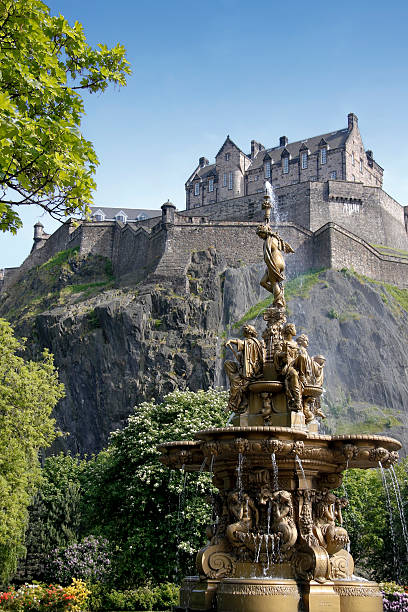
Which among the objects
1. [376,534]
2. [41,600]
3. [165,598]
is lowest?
[41,600]

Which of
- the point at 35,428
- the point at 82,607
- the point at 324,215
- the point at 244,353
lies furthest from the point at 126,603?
the point at 324,215

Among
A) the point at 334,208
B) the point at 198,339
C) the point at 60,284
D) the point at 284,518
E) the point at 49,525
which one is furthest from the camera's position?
the point at 60,284

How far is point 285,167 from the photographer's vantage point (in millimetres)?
83750

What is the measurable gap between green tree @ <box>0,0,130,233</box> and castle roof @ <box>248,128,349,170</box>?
245ft

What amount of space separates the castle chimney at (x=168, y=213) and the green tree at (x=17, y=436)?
39314 mm

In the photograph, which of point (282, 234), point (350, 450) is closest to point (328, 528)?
point (350, 450)

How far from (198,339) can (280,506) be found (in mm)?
48363

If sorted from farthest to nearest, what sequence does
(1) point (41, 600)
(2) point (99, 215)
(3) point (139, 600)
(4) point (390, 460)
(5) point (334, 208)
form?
1. (2) point (99, 215)
2. (5) point (334, 208)
3. (3) point (139, 600)
4. (1) point (41, 600)
5. (4) point (390, 460)

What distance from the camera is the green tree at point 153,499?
82.1ft

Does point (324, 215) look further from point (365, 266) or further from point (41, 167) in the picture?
point (41, 167)

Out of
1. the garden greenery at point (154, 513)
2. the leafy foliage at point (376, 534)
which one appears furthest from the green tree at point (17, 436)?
the leafy foliage at point (376, 534)

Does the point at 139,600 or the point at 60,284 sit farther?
the point at 60,284

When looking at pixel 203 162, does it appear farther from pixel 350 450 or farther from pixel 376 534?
pixel 350 450

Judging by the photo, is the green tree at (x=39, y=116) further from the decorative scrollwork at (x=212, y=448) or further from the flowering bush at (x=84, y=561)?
the flowering bush at (x=84, y=561)
